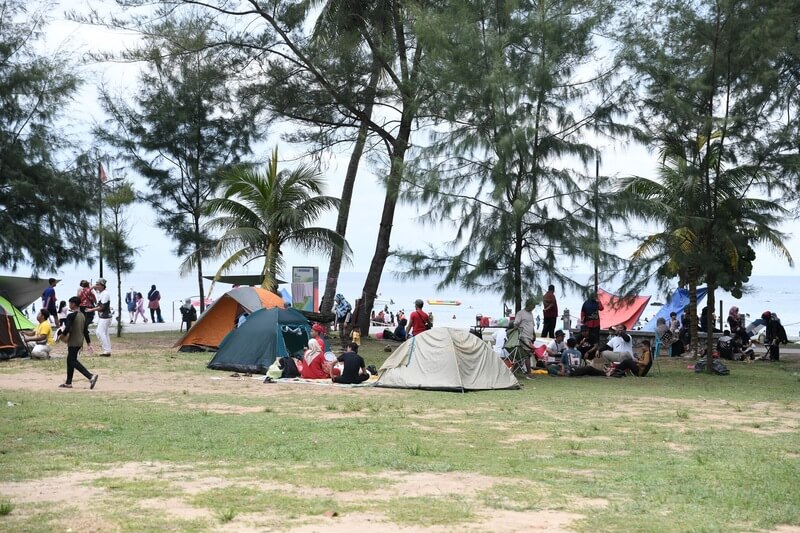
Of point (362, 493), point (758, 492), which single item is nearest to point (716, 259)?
point (758, 492)

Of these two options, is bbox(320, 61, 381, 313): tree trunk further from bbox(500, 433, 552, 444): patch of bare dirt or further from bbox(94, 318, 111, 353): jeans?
bbox(500, 433, 552, 444): patch of bare dirt

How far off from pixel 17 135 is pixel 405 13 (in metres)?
11.6

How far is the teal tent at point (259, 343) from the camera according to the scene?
20.1 meters

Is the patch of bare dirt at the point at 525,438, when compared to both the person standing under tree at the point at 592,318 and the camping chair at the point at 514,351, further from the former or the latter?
the person standing under tree at the point at 592,318

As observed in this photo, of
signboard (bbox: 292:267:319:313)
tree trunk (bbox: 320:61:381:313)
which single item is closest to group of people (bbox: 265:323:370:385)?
tree trunk (bbox: 320:61:381:313)

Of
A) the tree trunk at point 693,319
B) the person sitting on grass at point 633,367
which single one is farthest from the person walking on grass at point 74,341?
the tree trunk at point 693,319

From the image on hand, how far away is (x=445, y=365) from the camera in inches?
683

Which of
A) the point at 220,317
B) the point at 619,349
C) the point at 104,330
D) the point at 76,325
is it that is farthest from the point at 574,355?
the point at 76,325

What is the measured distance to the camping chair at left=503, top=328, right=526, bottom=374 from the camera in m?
20.8

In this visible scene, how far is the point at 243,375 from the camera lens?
19.5 m

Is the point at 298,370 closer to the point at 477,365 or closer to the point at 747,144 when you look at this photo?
the point at 477,365

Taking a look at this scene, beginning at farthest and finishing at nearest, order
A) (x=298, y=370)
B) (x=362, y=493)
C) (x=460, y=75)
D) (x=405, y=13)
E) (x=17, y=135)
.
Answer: (x=17, y=135) → (x=405, y=13) → (x=460, y=75) → (x=298, y=370) → (x=362, y=493)

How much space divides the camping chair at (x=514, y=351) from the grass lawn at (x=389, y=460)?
13.1 feet

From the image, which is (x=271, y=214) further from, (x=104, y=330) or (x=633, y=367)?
(x=633, y=367)
